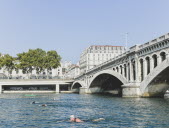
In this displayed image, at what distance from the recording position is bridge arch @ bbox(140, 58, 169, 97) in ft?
152

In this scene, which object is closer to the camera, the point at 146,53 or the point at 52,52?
the point at 146,53

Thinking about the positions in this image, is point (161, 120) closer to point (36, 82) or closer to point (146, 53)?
point (146, 53)

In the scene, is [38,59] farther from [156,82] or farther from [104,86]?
[156,82]

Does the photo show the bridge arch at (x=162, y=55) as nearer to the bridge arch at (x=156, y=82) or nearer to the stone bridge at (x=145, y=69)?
the stone bridge at (x=145, y=69)

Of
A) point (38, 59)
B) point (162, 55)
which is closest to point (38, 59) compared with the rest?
point (38, 59)

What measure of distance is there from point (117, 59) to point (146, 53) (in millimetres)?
16703

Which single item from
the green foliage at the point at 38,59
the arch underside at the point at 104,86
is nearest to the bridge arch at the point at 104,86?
the arch underside at the point at 104,86

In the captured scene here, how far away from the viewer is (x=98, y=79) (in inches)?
3846

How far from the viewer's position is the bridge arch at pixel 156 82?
46312mm

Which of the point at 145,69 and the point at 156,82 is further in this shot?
the point at 145,69

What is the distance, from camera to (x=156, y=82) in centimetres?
5294

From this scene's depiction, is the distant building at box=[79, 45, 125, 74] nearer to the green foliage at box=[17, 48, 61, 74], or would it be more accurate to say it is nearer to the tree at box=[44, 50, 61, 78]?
the tree at box=[44, 50, 61, 78]

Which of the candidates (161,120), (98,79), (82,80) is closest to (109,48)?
(82,80)

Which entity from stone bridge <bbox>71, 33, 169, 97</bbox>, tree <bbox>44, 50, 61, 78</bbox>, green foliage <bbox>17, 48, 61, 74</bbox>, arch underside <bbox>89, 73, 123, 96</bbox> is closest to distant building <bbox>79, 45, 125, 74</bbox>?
tree <bbox>44, 50, 61, 78</bbox>
